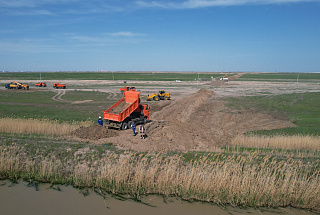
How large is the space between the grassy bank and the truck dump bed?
7.17m

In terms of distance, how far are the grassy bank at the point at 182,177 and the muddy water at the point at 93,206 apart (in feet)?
1.45

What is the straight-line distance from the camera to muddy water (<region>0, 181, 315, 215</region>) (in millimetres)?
10938

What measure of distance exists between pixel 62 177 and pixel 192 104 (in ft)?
83.3

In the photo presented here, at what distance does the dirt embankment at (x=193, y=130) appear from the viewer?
17.8 m

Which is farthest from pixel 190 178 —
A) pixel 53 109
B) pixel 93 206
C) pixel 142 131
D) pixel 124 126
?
pixel 53 109

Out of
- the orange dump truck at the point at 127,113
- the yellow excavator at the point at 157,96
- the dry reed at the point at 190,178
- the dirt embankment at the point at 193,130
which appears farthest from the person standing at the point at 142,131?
the yellow excavator at the point at 157,96

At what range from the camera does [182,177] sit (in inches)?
478

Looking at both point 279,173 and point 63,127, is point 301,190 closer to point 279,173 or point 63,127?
point 279,173

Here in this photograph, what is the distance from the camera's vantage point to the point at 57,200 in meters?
11.7

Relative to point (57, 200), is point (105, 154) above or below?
above

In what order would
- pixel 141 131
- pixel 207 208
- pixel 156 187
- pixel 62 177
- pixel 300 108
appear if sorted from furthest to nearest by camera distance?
pixel 300 108 → pixel 141 131 → pixel 62 177 → pixel 156 187 → pixel 207 208

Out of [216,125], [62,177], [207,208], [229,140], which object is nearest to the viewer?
[207,208]

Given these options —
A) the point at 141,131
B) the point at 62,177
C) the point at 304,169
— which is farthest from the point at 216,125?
the point at 62,177

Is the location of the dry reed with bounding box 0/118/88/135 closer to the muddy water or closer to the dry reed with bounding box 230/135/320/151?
the muddy water
